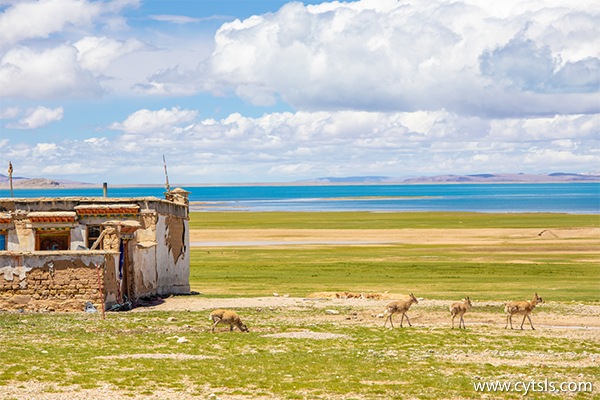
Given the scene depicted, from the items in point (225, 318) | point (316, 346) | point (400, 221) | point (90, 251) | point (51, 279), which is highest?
point (400, 221)

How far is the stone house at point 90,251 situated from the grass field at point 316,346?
156 cm

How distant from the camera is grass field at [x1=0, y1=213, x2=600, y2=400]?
73.0 ft

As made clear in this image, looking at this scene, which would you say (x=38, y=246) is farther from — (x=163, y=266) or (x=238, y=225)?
(x=238, y=225)

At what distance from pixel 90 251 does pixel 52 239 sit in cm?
747

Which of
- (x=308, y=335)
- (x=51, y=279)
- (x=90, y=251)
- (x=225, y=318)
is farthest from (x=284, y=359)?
(x=51, y=279)

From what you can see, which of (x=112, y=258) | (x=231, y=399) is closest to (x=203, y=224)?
(x=112, y=258)

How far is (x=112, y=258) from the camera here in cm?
3981

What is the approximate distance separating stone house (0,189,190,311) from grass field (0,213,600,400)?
1.56 meters

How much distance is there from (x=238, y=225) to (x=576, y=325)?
85.8 m

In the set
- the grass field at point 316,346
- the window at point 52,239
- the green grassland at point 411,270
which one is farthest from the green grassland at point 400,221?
the window at point 52,239

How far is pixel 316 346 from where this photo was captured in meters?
28.9

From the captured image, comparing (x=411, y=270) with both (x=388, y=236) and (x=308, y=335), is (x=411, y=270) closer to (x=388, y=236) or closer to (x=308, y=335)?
(x=308, y=335)

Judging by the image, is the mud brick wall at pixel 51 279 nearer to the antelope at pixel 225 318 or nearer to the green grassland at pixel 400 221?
the antelope at pixel 225 318

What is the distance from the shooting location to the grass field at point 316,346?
22.3m
